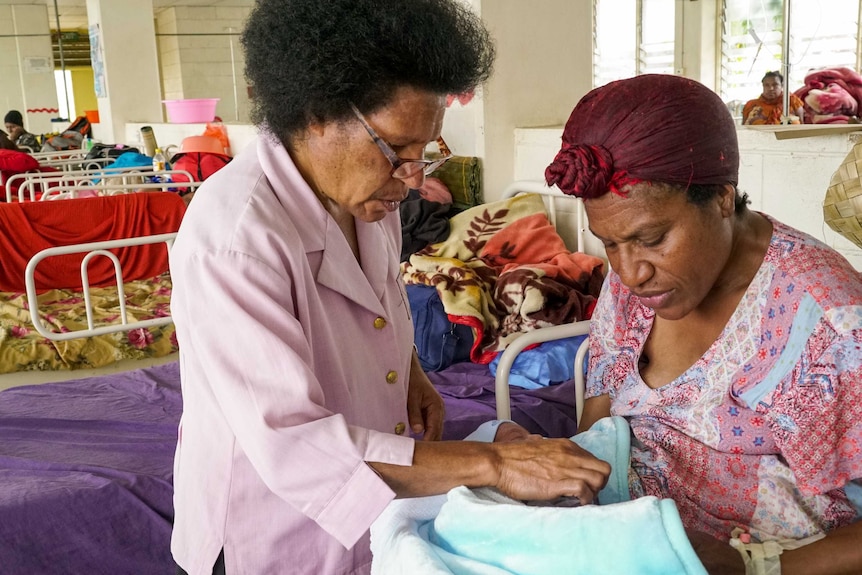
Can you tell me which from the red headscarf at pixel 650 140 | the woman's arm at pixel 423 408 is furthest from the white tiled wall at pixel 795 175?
the woman's arm at pixel 423 408

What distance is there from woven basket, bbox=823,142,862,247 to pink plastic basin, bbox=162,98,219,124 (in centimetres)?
786

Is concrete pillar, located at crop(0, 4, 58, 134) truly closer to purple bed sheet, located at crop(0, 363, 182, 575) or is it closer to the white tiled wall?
purple bed sheet, located at crop(0, 363, 182, 575)

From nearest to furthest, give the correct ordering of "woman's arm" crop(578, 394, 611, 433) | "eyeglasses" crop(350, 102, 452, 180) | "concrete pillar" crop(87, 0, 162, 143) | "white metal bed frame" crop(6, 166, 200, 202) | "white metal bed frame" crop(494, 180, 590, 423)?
"eyeglasses" crop(350, 102, 452, 180), "woman's arm" crop(578, 394, 611, 433), "white metal bed frame" crop(494, 180, 590, 423), "white metal bed frame" crop(6, 166, 200, 202), "concrete pillar" crop(87, 0, 162, 143)

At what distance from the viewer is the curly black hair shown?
4.44ft

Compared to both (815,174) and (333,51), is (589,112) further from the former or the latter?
(815,174)

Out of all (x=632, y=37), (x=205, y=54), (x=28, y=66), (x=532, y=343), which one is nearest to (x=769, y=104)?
(x=632, y=37)

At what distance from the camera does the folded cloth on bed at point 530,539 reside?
3.53 ft

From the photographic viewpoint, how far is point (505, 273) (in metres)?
3.44

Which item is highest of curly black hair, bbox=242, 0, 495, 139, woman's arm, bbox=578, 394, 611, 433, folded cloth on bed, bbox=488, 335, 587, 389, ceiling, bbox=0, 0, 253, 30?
ceiling, bbox=0, 0, 253, 30

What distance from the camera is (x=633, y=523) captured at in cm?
108

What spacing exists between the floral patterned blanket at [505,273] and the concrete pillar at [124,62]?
300 inches

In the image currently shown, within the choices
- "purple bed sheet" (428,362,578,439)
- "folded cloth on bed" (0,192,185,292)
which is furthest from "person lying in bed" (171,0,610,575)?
"folded cloth on bed" (0,192,185,292)

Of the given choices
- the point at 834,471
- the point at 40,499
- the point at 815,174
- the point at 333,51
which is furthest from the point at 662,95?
the point at 40,499

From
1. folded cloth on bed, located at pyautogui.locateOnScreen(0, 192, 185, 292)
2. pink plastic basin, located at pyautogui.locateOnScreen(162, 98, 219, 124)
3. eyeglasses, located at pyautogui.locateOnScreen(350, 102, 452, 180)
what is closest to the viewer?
eyeglasses, located at pyautogui.locateOnScreen(350, 102, 452, 180)
